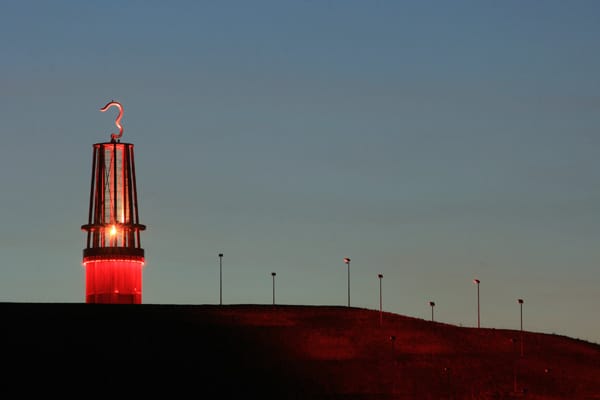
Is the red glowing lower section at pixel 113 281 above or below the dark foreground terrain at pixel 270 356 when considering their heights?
above

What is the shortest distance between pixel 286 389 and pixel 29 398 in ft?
58.2

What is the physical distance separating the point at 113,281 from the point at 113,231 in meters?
4.57

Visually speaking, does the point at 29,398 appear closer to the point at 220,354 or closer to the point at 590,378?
the point at 220,354

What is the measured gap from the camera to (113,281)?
161875 mm

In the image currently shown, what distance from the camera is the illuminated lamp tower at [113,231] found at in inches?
6373

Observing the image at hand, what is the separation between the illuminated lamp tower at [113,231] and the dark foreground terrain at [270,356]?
9.04 metres

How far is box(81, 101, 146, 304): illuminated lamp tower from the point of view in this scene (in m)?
162

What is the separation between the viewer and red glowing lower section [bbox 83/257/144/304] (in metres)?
162

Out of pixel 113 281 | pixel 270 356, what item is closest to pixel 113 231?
pixel 113 281

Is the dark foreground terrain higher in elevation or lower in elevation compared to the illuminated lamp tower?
lower

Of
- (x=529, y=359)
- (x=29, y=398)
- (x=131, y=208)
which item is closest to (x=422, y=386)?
(x=529, y=359)

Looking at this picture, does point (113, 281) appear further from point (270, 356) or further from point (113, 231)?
point (270, 356)

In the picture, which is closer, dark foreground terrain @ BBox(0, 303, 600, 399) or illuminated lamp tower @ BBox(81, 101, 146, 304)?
dark foreground terrain @ BBox(0, 303, 600, 399)

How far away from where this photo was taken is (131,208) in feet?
540
